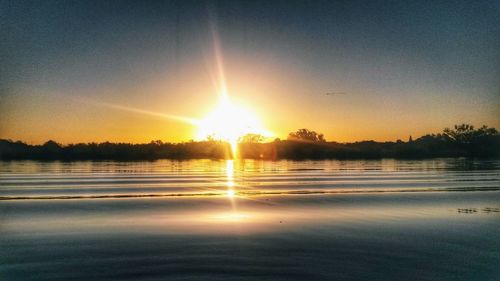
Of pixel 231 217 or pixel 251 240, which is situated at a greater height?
pixel 231 217

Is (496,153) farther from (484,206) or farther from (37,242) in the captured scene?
(37,242)

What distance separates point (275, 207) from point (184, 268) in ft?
40.5

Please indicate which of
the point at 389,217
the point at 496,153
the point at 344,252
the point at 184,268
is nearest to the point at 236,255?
the point at 184,268

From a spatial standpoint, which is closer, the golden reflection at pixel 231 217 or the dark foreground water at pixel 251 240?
the dark foreground water at pixel 251 240

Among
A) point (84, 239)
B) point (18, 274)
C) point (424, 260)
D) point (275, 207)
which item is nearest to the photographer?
point (18, 274)

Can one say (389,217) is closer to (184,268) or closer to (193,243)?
(193,243)

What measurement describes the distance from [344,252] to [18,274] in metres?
6.74

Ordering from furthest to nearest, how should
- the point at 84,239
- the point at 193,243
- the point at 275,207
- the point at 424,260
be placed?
the point at 275,207
the point at 84,239
the point at 193,243
the point at 424,260

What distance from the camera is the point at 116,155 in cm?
16225

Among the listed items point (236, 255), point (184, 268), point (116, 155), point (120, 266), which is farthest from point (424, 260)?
point (116, 155)

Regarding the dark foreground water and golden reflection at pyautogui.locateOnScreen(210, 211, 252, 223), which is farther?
golden reflection at pyautogui.locateOnScreen(210, 211, 252, 223)

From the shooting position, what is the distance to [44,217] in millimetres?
19172

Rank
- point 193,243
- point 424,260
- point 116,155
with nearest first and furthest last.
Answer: point 424,260 → point 193,243 → point 116,155

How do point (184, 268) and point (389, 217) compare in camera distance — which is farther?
point (389, 217)
